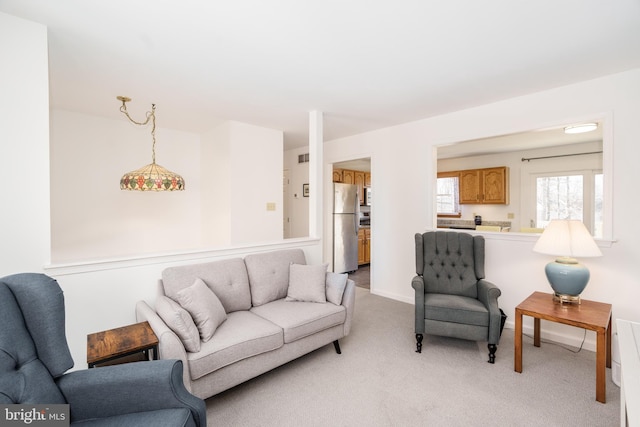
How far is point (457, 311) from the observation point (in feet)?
8.42

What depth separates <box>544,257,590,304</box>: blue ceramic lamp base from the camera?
91.6 inches

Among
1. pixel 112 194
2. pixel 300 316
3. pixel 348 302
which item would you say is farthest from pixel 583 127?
pixel 112 194

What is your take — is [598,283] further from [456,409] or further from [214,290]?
[214,290]

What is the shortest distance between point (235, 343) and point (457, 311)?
1.88m

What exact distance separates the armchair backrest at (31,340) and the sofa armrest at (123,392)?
0.06 meters

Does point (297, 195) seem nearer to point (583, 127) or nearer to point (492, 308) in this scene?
point (492, 308)

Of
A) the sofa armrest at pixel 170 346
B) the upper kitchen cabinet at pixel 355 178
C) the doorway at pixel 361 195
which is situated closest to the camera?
the sofa armrest at pixel 170 346

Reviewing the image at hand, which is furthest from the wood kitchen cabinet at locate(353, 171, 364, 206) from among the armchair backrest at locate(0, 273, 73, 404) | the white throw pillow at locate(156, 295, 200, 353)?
the armchair backrest at locate(0, 273, 73, 404)

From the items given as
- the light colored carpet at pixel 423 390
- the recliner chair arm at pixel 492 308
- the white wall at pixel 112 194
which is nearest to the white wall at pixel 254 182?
the white wall at pixel 112 194

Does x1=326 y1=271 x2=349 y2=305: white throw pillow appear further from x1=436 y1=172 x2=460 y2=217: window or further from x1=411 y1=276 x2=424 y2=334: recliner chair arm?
x1=436 y1=172 x2=460 y2=217: window

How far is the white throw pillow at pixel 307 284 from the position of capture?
107 inches

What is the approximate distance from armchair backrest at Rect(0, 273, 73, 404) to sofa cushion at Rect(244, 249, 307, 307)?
1.48 metres

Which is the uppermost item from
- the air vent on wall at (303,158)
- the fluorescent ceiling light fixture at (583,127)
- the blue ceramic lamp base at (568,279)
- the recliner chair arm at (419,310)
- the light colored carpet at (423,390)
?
the air vent on wall at (303,158)

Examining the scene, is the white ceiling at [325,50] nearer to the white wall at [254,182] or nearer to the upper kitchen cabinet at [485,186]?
the white wall at [254,182]
